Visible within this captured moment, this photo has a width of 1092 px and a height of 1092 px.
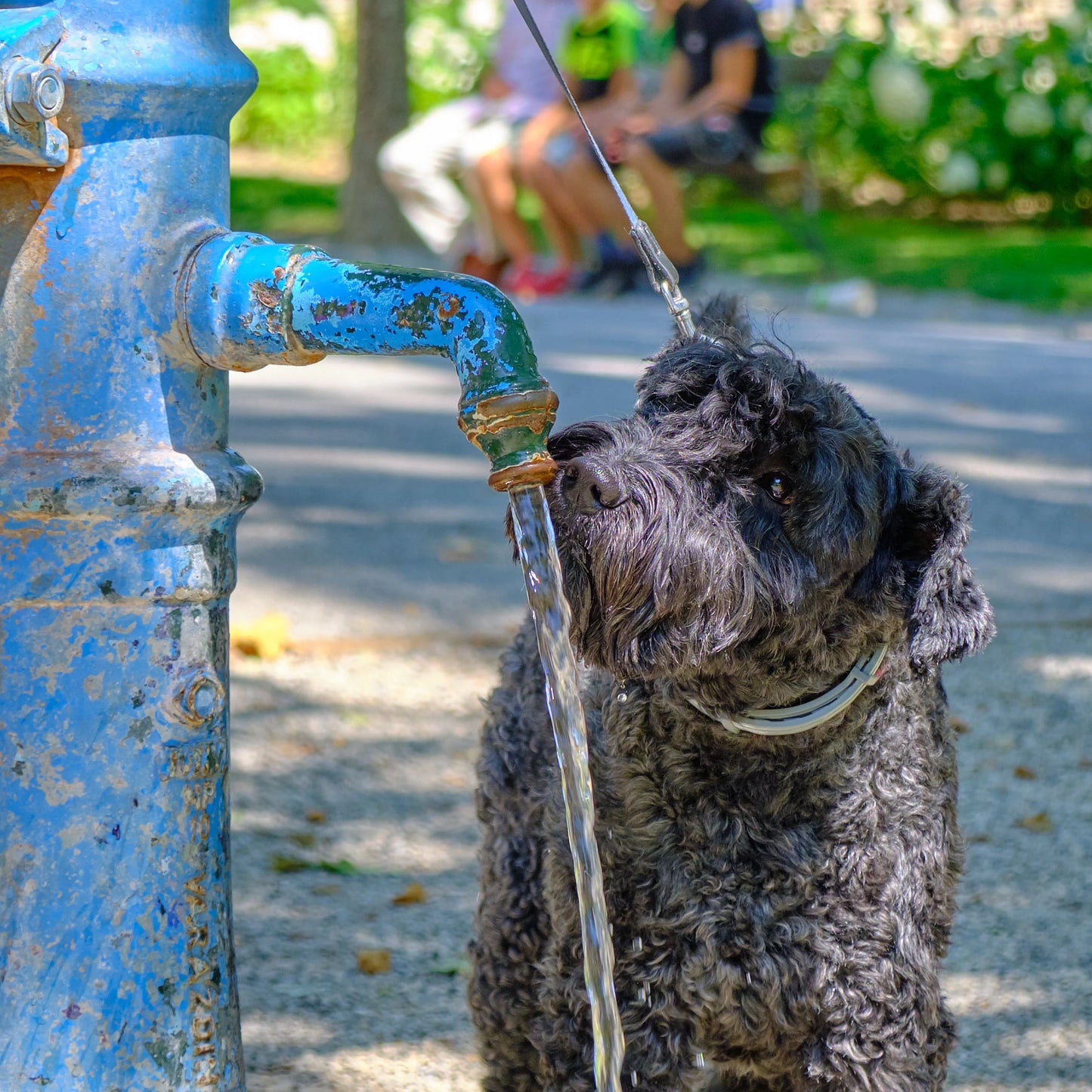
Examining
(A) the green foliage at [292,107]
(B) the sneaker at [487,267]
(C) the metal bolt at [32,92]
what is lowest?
(A) the green foliage at [292,107]

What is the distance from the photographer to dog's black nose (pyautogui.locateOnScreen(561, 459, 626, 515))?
8.32 feet

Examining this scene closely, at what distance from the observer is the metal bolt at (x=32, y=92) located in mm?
2072

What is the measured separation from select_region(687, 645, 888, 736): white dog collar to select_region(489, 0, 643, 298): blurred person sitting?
31.7 feet

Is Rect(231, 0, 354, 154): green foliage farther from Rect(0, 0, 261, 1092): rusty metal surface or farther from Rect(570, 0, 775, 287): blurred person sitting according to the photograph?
Rect(0, 0, 261, 1092): rusty metal surface

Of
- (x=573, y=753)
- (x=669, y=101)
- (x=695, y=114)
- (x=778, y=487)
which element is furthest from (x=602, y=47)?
(x=573, y=753)

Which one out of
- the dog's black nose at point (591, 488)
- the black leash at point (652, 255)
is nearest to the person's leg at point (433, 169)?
the black leash at point (652, 255)

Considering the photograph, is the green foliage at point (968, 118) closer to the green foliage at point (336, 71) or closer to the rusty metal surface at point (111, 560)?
the green foliage at point (336, 71)

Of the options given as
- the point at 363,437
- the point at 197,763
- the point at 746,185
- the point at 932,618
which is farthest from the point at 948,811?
the point at 746,185

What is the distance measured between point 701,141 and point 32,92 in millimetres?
10256

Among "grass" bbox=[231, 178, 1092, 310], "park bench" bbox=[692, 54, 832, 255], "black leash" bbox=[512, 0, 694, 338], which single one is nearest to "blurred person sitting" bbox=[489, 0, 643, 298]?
"park bench" bbox=[692, 54, 832, 255]

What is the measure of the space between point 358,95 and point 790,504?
13.3 meters

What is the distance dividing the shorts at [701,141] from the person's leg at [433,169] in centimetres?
216

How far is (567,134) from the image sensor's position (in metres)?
12.3

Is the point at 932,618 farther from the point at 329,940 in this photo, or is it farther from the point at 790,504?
the point at 329,940
